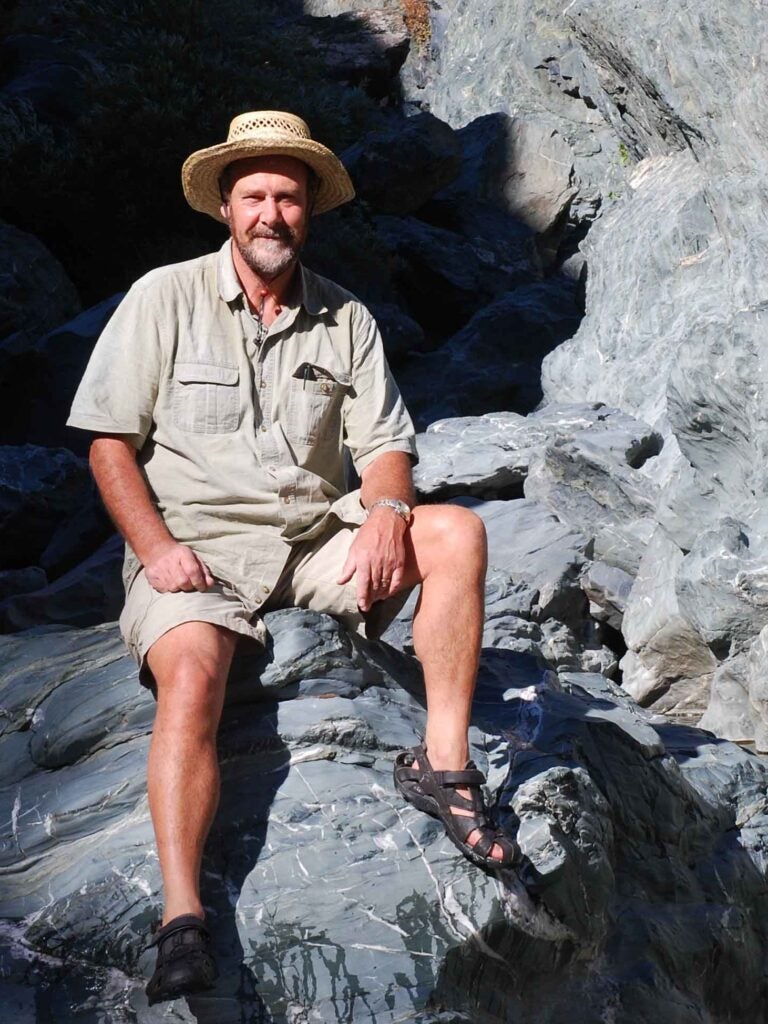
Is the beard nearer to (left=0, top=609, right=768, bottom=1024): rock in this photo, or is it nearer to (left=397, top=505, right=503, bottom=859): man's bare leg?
(left=397, top=505, right=503, bottom=859): man's bare leg

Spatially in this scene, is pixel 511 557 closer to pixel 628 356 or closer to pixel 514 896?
pixel 628 356

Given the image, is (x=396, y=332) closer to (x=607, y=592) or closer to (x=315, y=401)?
(x=607, y=592)

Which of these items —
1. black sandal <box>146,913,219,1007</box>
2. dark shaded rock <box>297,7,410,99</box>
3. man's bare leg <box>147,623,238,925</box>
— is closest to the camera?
black sandal <box>146,913,219,1007</box>

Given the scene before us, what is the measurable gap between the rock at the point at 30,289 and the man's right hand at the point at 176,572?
8.22m

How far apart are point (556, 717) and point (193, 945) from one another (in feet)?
5.84

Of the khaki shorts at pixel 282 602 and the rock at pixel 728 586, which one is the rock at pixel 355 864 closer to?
the khaki shorts at pixel 282 602

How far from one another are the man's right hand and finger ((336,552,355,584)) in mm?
408

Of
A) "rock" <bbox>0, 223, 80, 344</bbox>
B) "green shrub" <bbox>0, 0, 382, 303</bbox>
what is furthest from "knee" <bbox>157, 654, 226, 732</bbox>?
"green shrub" <bbox>0, 0, 382, 303</bbox>

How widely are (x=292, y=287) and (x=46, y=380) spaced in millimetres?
7284

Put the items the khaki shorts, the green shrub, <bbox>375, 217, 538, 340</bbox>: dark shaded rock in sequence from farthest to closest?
<bbox>375, 217, 538, 340</bbox>: dark shaded rock → the green shrub → the khaki shorts

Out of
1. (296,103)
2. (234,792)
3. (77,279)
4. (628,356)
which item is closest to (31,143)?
(77,279)

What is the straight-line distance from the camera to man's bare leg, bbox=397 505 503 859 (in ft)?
11.4

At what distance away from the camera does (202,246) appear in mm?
13242

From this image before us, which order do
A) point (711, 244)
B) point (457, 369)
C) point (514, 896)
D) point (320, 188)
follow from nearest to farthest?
point (514, 896) < point (320, 188) < point (711, 244) < point (457, 369)
